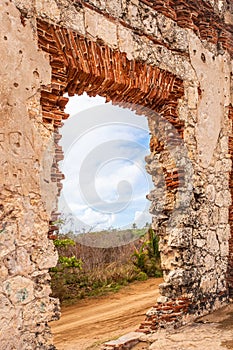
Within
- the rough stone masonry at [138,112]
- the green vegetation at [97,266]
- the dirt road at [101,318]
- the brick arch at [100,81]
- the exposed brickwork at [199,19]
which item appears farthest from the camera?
the green vegetation at [97,266]

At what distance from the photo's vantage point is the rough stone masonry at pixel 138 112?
308cm

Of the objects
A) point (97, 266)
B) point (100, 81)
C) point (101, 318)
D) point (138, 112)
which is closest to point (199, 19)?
point (138, 112)

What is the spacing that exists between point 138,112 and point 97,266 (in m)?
4.87

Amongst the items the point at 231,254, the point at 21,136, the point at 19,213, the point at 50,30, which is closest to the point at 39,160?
the point at 21,136

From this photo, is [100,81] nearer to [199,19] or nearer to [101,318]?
[199,19]

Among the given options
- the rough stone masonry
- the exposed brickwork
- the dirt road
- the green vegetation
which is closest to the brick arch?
the rough stone masonry

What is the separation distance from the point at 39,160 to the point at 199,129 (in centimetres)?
237

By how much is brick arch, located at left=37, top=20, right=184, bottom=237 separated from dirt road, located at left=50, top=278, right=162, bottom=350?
1996 millimetres

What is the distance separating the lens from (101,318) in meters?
6.15

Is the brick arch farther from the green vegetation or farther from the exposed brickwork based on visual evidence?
the green vegetation

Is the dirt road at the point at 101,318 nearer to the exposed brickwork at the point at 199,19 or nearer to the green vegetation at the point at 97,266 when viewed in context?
the green vegetation at the point at 97,266

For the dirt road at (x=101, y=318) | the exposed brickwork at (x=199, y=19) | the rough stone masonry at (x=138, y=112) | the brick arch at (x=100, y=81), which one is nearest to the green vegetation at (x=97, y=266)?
the dirt road at (x=101, y=318)

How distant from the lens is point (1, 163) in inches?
118

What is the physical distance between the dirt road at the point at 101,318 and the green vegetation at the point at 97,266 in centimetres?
33
